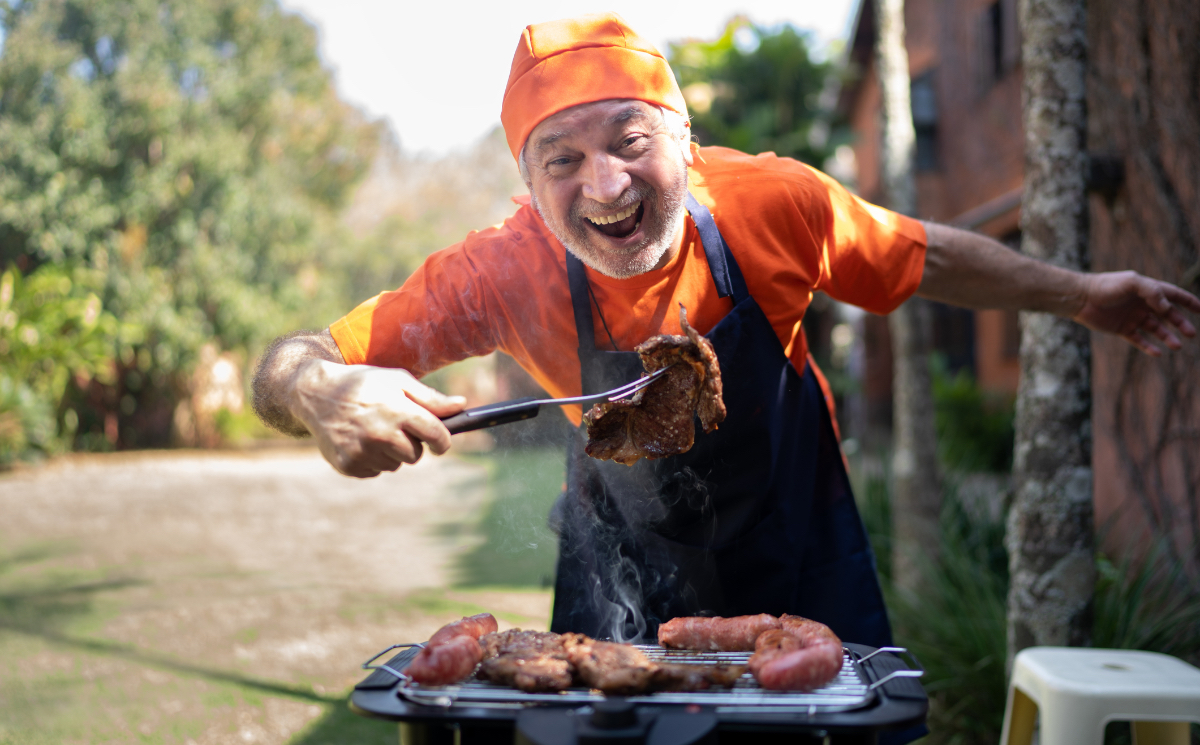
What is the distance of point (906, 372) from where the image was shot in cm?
464

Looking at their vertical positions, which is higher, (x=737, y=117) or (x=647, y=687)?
(x=737, y=117)

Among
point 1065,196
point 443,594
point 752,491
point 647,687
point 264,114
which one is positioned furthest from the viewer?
point 264,114

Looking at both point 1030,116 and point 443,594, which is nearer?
point 1030,116

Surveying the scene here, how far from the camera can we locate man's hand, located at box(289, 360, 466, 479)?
148cm

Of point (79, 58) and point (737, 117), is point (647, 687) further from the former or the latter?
point (79, 58)

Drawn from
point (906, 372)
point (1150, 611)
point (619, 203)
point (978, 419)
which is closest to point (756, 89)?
point (978, 419)

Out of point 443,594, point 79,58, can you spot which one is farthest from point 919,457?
point 79,58

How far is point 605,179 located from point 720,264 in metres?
0.39

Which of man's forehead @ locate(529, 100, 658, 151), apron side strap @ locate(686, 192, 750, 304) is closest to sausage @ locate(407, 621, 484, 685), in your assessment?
apron side strap @ locate(686, 192, 750, 304)

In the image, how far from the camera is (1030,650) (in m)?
2.38

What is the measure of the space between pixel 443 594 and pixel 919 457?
394 cm

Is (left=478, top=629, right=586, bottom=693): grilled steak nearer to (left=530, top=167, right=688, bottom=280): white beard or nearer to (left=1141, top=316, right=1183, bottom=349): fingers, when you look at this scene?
(left=530, top=167, right=688, bottom=280): white beard

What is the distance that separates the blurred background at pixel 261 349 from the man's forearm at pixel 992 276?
1.22 meters

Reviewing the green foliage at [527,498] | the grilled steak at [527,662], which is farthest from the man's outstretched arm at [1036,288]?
the grilled steak at [527,662]
